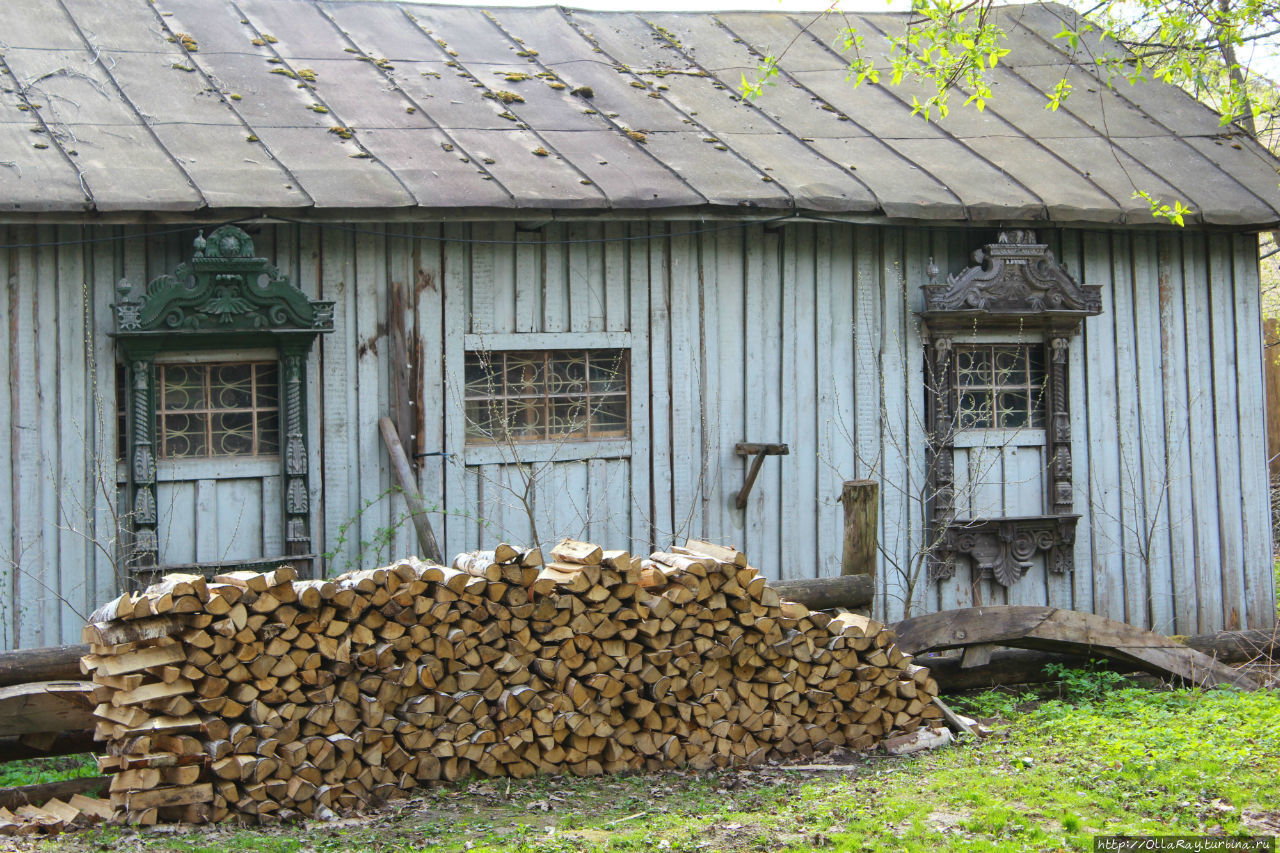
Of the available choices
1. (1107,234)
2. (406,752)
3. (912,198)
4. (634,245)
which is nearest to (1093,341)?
(1107,234)

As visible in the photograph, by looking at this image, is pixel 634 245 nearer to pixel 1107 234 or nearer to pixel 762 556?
pixel 762 556

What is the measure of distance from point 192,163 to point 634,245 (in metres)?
2.64

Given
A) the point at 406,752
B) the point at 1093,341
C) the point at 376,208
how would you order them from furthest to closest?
the point at 1093,341 < the point at 376,208 < the point at 406,752

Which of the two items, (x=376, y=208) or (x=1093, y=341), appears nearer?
(x=376, y=208)

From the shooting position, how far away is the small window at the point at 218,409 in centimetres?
724

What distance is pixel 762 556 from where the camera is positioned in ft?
27.6

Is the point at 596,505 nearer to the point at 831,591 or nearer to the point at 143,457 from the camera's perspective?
the point at 831,591

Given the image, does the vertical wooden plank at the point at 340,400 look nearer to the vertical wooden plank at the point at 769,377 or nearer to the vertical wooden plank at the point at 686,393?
the vertical wooden plank at the point at 686,393

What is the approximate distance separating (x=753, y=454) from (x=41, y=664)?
14.1 feet

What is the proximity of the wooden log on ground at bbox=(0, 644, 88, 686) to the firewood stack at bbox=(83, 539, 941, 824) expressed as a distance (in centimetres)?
44

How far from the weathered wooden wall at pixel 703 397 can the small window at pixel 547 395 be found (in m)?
0.11

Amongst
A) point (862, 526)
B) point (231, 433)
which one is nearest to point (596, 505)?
point (862, 526)

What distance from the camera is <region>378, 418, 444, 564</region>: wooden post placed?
24.0ft

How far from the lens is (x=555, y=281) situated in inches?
314
